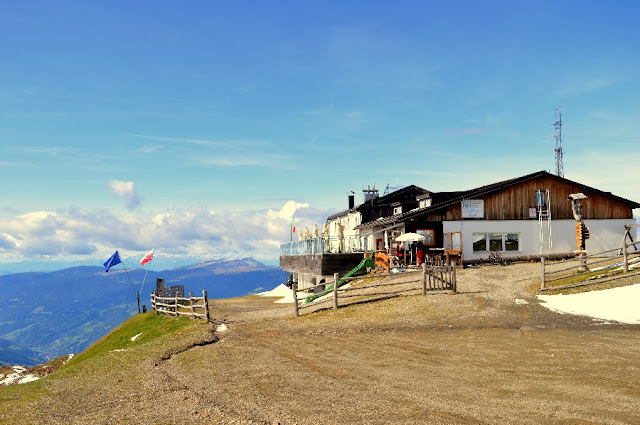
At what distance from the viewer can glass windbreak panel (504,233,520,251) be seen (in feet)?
134

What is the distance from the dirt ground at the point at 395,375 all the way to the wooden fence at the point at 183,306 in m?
7.38

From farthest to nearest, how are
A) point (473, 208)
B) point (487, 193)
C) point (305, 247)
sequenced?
point (305, 247) → point (487, 193) → point (473, 208)

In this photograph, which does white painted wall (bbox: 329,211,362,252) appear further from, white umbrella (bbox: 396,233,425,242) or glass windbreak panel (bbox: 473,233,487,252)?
glass windbreak panel (bbox: 473,233,487,252)

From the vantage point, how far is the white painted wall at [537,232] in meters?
39.8

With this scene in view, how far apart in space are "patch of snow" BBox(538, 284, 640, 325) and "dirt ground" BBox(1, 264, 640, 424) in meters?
1.06

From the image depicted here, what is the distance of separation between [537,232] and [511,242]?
2302 millimetres

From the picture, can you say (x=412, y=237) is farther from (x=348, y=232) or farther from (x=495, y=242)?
(x=348, y=232)

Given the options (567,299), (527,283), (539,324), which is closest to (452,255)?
(527,283)

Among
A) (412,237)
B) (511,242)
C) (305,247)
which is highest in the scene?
(412,237)

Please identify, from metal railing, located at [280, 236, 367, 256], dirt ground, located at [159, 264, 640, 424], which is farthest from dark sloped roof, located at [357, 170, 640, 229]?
dirt ground, located at [159, 264, 640, 424]

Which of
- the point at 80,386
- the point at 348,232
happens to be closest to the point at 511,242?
the point at 348,232

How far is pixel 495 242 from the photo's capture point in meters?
40.5

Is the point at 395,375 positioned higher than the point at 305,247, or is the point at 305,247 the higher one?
the point at 305,247

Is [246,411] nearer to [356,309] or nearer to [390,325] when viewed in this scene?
[390,325]
